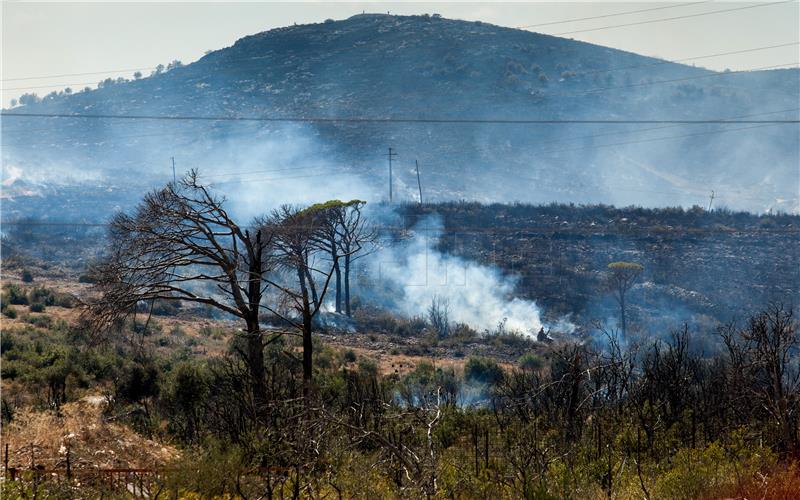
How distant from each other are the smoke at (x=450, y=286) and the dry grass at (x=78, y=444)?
34285mm

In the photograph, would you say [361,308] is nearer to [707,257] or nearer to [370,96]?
[707,257]

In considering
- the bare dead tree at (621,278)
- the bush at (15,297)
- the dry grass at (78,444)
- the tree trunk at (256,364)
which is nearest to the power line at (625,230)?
the bare dead tree at (621,278)

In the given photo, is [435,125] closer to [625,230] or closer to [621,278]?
[625,230]

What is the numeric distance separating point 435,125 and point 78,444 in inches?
4358

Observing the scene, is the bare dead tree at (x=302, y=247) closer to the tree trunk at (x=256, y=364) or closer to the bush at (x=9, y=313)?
the tree trunk at (x=256, y=364)

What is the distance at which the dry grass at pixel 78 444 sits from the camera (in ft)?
61.2

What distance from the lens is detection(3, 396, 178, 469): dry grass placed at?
18641 millimetres

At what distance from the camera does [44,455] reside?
63.1 feet

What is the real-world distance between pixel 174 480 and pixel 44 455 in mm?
5307

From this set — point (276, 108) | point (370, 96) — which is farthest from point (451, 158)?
point (276, 108)

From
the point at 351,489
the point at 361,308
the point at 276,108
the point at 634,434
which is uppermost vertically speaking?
Result: the point at 276,108

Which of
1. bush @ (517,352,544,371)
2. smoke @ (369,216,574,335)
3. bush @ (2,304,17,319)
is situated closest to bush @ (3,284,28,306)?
bush @ (2,304,17,319)

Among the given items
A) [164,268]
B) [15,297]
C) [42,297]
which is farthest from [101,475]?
[42,297]

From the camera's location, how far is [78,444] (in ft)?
64.1
